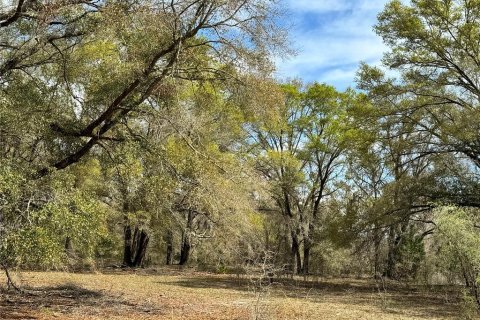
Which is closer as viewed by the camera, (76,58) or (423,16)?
(76,58)

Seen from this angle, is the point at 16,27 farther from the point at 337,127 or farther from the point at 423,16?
the point at 337,127

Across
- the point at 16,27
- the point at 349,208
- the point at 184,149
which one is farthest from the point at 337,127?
the point at 16,27

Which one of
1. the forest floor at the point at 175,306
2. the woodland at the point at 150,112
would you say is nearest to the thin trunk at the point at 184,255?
the woodland at the point at 150,112

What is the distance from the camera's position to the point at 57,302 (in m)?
11.2

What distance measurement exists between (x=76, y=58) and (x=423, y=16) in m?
12.8

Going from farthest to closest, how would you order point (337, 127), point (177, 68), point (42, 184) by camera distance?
point (337, 127) < point (177, 68) < point (42, 184)

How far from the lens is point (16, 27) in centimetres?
1148

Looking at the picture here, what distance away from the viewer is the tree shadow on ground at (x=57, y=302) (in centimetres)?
945

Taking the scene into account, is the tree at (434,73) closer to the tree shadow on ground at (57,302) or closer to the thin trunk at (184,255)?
the tree shadow on ground at (57,302)

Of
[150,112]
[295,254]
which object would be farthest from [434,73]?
[295,254]

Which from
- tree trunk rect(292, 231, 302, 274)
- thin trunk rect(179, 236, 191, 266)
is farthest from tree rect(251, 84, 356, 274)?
thin trunk rect(179, 236, 191, 266)

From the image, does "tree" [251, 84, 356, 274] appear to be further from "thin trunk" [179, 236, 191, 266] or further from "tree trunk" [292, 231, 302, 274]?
"thin trunk" [179, 236, 191, 266]

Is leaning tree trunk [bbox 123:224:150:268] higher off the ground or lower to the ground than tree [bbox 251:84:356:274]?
lower

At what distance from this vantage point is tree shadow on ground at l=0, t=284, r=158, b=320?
945 cm
